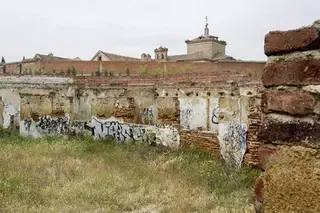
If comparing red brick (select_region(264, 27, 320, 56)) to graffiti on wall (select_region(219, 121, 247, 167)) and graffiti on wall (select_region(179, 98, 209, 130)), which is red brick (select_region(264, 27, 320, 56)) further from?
graffiti on wall (select_region(179, 98, 209, 130))

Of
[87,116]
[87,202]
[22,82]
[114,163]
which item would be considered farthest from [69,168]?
[22,82]

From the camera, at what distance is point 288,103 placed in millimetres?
1824

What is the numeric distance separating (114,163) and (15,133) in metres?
5.63

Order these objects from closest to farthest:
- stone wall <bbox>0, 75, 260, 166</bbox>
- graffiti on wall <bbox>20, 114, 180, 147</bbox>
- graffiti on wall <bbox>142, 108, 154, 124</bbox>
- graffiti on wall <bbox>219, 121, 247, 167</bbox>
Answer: graffiti on wall <bbox>219, 121, 247, 167</bbox> < stone wall <bbox>0, 75, 260, 166</bbox> < graffiti on wall <bbox>20, 114, 180, 147</bbox> < graffiti on wall <bbox>142, 108, 154, 124</bbox>

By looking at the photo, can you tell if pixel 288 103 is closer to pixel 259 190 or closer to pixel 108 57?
pixel 259 190

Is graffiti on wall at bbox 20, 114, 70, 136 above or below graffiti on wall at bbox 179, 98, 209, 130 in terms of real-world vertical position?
below

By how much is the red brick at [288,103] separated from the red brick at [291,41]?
7.6 inches

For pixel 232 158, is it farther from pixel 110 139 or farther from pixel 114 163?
pixel 110 139

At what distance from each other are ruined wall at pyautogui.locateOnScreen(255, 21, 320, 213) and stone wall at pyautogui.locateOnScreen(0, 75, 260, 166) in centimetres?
838

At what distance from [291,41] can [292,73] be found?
14 centimetres

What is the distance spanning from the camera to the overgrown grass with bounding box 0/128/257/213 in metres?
6.89

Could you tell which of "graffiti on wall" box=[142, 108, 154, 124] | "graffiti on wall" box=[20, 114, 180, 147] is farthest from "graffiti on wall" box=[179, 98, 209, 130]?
"graffiti on wall" box=[142, 108, 154, 124]

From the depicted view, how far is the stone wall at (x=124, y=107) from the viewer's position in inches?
438

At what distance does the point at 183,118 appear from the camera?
12086mm
